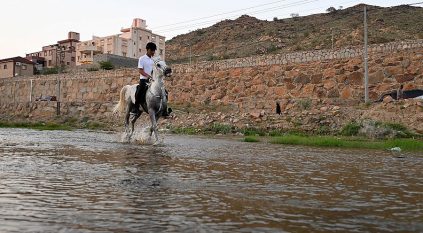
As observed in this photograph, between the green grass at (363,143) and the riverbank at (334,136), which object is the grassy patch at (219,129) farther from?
the green grass at (363,143)

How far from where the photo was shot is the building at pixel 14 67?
63.7 meters

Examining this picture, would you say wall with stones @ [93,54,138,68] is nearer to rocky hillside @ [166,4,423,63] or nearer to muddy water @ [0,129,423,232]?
rocky hillside @ [166,4,423,63]

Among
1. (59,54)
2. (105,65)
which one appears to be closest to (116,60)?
(105,65)

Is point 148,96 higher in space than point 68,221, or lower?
higher

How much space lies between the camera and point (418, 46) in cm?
2086

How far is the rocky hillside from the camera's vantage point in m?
45.9

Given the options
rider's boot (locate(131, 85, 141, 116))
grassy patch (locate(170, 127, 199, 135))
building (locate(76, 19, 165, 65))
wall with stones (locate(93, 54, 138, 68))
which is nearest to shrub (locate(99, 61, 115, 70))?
wall with stones (locate(93, 54, 138, 68))

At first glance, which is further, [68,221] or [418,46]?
[418,46]

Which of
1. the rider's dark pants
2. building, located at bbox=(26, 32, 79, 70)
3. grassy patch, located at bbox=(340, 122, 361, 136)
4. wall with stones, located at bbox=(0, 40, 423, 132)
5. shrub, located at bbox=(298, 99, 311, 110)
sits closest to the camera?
the rider's dark pants

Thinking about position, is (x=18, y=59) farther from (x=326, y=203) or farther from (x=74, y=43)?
(x=326, y=203)

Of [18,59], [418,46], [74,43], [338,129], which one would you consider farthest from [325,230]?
[74,43]

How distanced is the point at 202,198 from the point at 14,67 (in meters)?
66.5

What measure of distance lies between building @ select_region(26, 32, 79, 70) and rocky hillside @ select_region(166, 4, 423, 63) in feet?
58.4

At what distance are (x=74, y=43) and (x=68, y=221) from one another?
88311 millimetres
